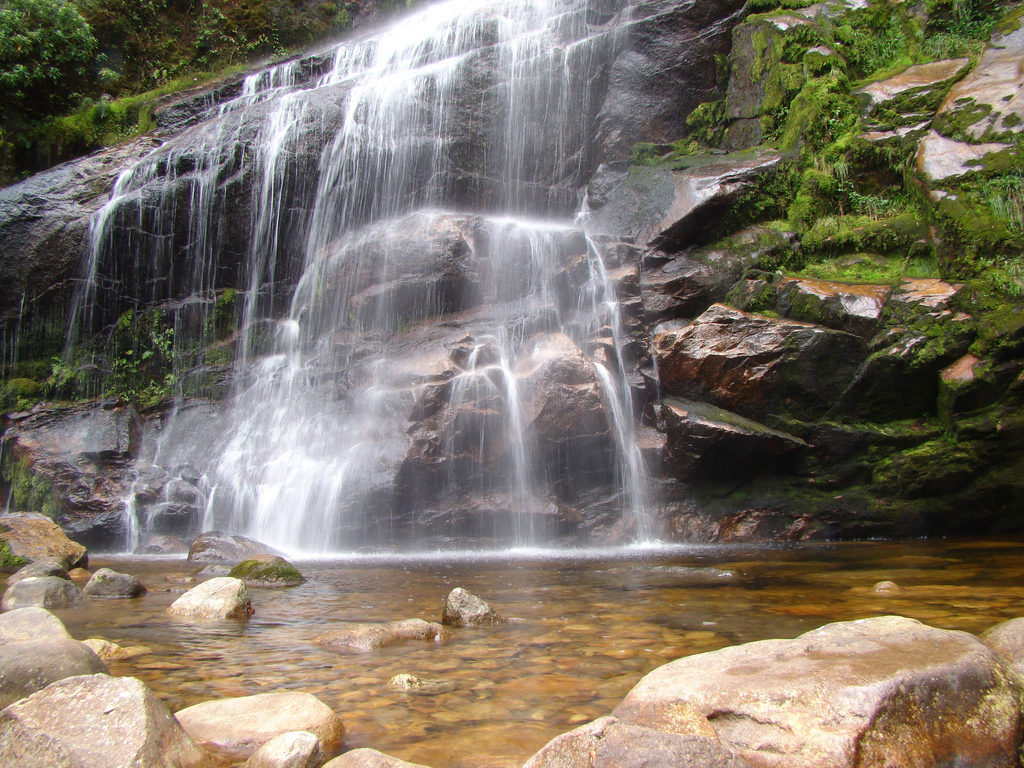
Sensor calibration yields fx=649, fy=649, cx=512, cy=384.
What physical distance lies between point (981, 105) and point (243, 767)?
1282cm

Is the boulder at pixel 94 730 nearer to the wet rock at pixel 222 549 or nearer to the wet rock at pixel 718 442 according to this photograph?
the wet rock at pixel 222 549

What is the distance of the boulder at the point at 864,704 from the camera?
2311 millimetres

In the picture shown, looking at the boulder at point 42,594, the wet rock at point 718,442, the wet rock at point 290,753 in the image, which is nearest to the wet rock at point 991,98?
the wet rock at point 718,442

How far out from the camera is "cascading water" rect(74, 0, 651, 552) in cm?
1043

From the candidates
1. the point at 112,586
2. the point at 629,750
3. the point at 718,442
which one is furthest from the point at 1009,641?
the point at 112,586

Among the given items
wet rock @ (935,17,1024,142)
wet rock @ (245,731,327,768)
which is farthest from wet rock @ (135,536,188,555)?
wet rock @ (935,17,1024,142)

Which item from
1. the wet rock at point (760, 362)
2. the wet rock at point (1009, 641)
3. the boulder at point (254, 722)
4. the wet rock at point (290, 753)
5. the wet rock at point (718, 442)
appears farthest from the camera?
the wet rock at point (718, 442)

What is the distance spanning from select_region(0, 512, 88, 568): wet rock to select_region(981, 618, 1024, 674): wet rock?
905 centimetres

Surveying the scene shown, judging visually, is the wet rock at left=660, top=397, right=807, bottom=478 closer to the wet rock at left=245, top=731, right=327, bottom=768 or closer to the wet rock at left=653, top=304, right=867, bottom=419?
the wet rock at left=653, top=304, right=867, bottom=419

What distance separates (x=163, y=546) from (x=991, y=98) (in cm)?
1513

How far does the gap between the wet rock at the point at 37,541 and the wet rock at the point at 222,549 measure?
4.34 ft

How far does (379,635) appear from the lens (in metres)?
4.45

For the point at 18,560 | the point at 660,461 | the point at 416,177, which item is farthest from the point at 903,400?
the point at 18,560

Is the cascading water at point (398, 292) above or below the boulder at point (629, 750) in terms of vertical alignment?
above
